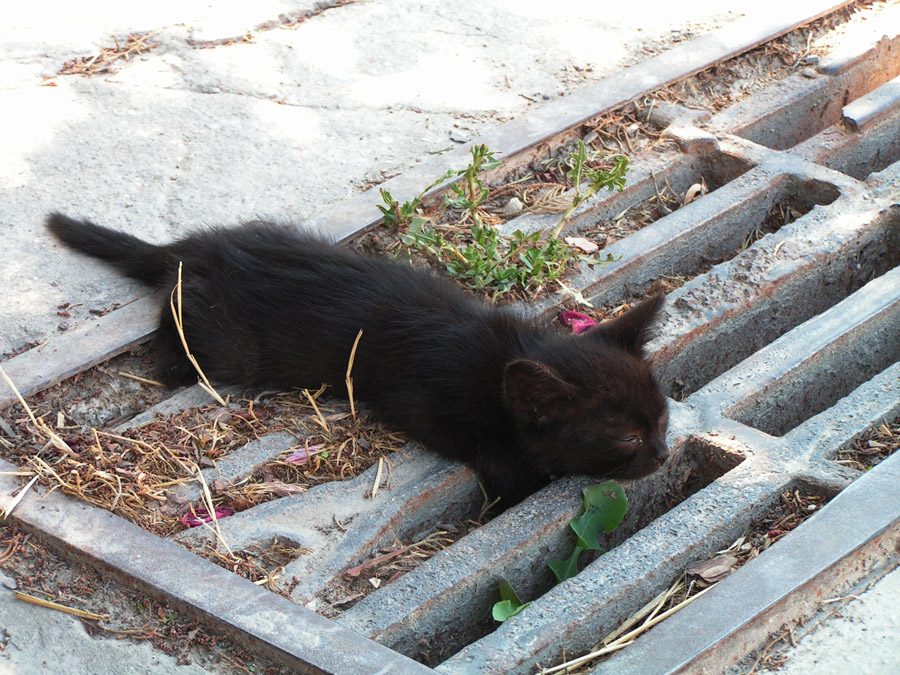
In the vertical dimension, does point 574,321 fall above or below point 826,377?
above

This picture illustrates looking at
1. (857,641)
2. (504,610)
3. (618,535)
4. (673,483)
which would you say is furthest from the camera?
(673,483)

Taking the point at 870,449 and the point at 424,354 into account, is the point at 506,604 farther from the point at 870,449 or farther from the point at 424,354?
the point at 870,449

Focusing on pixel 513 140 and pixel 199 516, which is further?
pixel 513 140

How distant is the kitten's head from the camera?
2787 mm

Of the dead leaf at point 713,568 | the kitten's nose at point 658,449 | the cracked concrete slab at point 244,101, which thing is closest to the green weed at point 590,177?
the cracked concrete slab at point 244,101

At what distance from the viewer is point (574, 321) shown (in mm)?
3377

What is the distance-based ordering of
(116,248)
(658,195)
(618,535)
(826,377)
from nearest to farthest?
(618,535) → (826,377) → (116,248) → (658,195)

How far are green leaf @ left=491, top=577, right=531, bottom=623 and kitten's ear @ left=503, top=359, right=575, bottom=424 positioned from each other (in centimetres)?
49

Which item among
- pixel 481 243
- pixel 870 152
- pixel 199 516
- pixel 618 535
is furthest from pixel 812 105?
pixel 199 516

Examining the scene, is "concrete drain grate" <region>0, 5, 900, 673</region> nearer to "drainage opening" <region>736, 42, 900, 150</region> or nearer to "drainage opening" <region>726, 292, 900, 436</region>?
"drainage opening" <region>726, 292, 900, 436</region>

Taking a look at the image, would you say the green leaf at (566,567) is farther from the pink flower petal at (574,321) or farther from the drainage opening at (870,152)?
the drainage opening at (870,152)

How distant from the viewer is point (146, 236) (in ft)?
12.1

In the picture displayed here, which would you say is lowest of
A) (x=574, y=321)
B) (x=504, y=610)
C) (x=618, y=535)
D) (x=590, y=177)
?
(x=618, y=535)

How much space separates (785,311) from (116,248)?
2.31 meters
